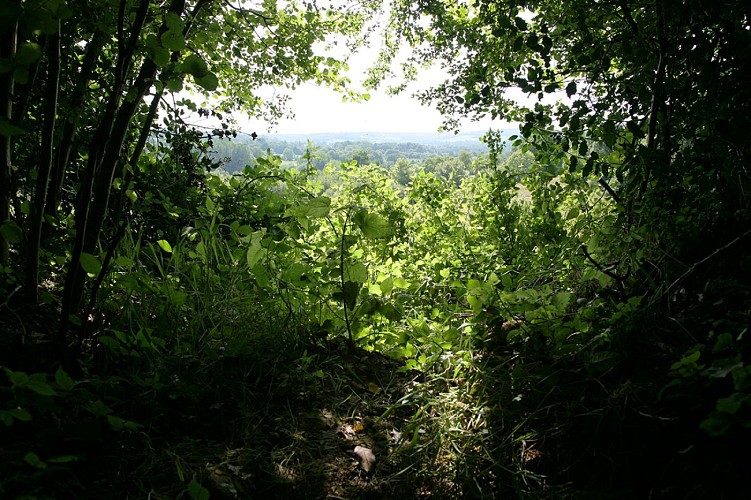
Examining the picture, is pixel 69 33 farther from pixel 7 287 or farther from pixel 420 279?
pixel 420 279

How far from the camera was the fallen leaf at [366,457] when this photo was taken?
60.6 inches

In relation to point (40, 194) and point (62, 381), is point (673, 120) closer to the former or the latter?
point (62, 381)

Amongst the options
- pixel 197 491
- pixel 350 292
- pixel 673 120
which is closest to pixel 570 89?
pixel 673 120

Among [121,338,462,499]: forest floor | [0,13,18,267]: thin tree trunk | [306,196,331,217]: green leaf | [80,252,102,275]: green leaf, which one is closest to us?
[121,338,462,499]: forest floor

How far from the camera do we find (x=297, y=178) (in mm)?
4340

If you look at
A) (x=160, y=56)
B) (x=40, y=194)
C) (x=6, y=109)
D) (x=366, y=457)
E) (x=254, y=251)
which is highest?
(x=160, y=56)

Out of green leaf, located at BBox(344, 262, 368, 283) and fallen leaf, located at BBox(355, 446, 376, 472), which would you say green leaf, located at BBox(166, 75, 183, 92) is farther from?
fallen leaf, located at BBox(355, 446, 376, 472)

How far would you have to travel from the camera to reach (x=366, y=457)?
61.9 inches

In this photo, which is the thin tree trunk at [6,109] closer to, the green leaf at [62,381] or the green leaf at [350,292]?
the green leaf at [62,381]

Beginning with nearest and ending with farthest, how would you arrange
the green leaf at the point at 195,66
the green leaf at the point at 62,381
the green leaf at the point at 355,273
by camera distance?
the green leaf at the point at 62,381 < the green leaf at the point at 195,66 < the green leaf at the point at 355,273

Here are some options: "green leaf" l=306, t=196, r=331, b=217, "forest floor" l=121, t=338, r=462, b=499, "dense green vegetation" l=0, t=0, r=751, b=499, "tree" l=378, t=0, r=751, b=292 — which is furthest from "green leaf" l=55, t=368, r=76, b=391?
"tree" l=378, t=0, r=751, b=292

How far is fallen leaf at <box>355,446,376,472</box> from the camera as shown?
5.05 feet

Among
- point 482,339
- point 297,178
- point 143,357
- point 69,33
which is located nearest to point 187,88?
point 297,178

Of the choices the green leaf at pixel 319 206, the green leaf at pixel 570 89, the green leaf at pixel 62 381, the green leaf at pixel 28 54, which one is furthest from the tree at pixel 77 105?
the green leaf at pixel 570 89
